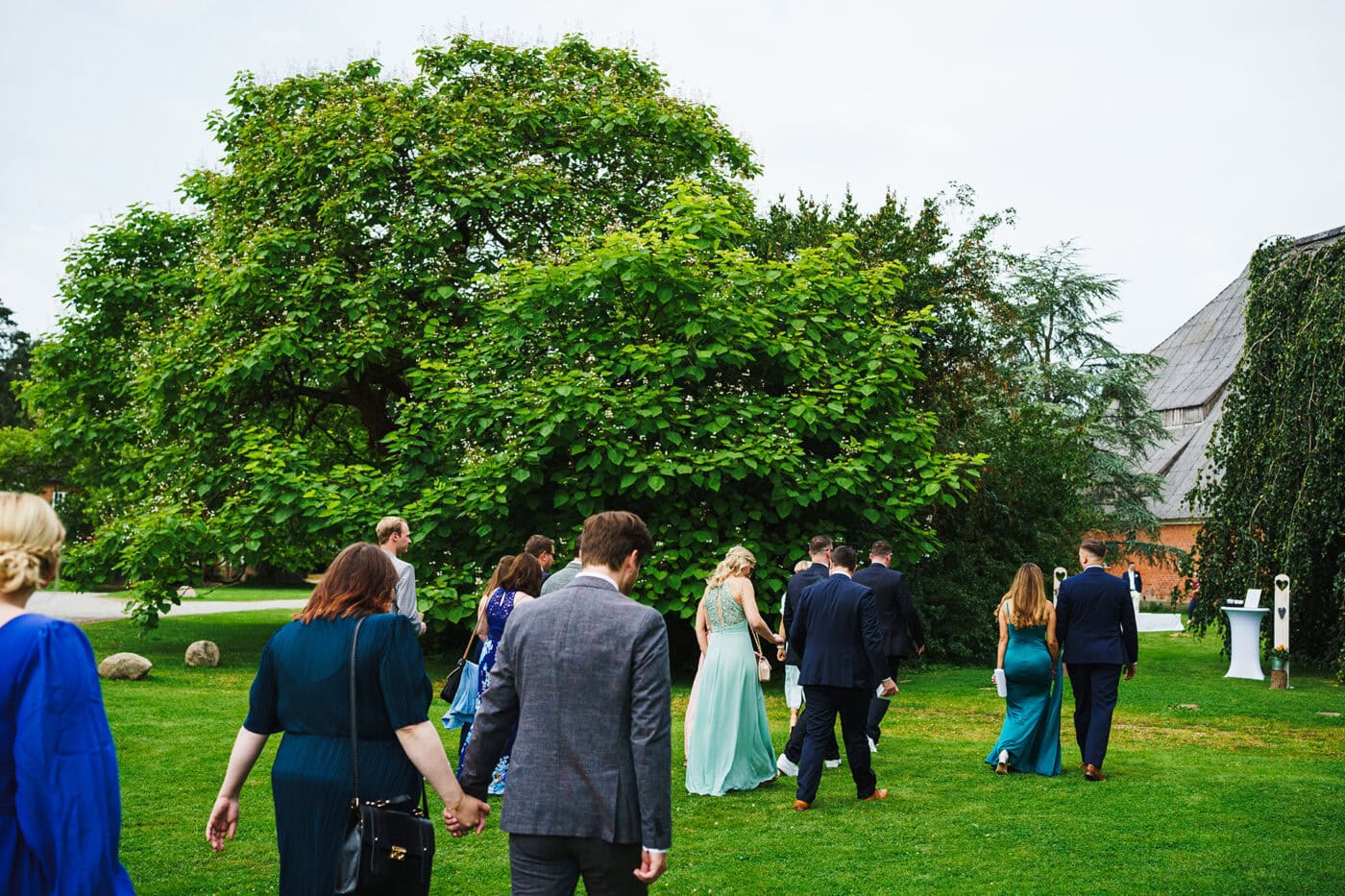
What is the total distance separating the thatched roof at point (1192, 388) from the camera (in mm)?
49781

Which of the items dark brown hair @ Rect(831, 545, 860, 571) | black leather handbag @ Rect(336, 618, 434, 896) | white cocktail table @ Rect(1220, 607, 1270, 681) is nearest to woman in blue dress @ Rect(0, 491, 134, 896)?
black leather handbag @ Rect(336, 618, 434, 896)

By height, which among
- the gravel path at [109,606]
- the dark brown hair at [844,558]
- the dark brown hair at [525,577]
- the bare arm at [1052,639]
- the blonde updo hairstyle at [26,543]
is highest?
the blonde updo hairstyle at [26,543]

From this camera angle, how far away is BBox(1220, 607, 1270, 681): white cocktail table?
19.3 meters

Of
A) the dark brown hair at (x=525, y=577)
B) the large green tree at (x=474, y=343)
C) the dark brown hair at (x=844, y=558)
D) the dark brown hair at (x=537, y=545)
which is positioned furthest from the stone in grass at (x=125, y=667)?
the dark brown hair at (x=844, y=558)

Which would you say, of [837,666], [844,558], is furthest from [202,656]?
[837,666]

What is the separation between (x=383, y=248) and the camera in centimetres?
2070

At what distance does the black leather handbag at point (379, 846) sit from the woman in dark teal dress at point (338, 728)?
37 mm

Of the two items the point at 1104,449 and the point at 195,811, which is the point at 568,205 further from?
the point at 1104,449

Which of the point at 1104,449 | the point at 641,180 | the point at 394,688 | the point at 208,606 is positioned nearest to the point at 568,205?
the point at 641,180

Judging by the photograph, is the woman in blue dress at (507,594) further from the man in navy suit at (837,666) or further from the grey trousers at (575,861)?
the grey trousers at (575,861)

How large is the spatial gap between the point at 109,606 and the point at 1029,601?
1383 inches

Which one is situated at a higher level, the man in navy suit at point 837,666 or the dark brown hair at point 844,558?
the dark brown hair at point 844,558

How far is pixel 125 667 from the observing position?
55.3ft

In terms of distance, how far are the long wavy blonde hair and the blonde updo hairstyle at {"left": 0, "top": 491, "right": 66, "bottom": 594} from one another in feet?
29.1
